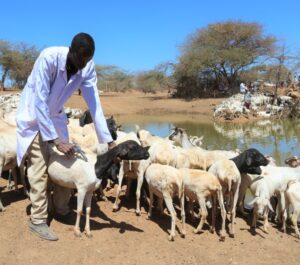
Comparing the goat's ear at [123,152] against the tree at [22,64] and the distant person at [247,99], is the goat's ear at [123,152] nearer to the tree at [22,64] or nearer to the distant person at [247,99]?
the distant person at [247,99]

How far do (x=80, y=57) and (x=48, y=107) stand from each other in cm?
63

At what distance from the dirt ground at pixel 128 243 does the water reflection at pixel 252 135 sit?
19.6 feet

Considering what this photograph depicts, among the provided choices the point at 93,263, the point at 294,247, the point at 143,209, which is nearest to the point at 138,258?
the point at 93,263

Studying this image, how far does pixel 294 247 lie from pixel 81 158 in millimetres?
3184

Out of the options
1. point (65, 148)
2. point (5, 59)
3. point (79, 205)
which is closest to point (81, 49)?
point (65, 148)

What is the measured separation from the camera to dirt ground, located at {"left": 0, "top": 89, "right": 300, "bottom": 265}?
4.43 meters

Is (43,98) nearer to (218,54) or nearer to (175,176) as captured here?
(175,176)

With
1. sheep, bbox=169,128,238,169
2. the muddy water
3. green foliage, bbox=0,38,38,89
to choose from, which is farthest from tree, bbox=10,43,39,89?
sheep, bbox=169,128,238,169

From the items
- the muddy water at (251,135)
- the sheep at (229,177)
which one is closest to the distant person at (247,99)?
the muddy water at (251,135)

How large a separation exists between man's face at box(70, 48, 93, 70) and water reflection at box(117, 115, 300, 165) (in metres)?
8.19

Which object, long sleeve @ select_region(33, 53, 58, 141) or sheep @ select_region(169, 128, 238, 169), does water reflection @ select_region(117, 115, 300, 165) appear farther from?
long sleeve @ select_region(33, 53, 58, 141)

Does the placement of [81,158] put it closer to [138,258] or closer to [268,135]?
[138,258]

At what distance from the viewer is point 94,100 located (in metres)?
4.69

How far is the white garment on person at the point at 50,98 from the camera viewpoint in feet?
13.5
